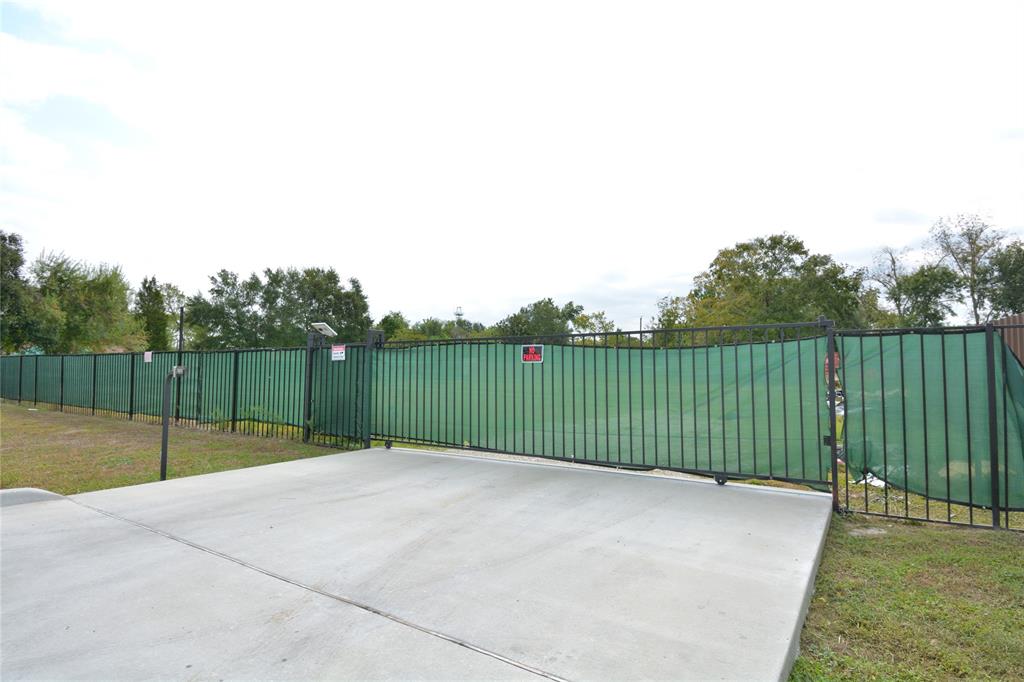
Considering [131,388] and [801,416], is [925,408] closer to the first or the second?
[801,416]

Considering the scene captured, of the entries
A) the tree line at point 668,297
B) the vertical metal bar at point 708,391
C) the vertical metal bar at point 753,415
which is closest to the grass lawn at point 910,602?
the vertical metal bar at point 753,415

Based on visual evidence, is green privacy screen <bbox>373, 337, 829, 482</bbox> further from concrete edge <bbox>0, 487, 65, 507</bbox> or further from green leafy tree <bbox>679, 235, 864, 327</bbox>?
green leafy tree <bbox>679, 235, 864, 327</bbox>

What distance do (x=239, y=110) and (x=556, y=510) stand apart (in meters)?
8.66

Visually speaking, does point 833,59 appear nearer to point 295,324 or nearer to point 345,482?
point 345,482

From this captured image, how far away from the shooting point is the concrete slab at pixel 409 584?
1.85 m

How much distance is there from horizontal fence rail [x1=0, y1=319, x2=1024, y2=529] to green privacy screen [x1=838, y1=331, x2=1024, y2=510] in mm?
10

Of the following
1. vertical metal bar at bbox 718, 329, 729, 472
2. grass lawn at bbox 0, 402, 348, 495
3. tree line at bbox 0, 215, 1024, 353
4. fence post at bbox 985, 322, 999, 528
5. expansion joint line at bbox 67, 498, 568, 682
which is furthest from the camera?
tree line at bbox 0, 215, 1024, 353

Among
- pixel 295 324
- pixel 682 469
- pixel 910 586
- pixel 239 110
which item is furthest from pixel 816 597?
pixel 295 324

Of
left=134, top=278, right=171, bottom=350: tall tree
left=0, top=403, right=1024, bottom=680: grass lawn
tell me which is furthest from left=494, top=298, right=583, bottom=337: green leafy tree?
left=0, top=403, right=1024, bottom=680: grass lawn

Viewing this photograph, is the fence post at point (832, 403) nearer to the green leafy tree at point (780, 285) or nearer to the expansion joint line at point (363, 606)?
the expansion joint line at point (363, 606)

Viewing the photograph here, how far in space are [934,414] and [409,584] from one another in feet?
14.3

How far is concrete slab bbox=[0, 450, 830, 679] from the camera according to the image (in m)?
1.85

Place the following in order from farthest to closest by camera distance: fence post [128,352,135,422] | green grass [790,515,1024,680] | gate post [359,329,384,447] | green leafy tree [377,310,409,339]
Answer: green leafy tree [377,310,409,339] < fence post [128,352,135,422] < gate post [359,329,384,447] < green grass [790,515,1024,680]

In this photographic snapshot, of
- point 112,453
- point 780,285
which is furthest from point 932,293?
point 112,453
